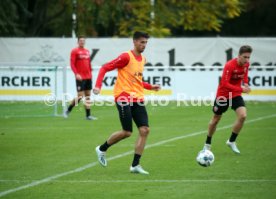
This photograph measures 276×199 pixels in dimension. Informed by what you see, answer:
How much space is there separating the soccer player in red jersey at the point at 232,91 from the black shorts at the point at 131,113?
238 centimetres

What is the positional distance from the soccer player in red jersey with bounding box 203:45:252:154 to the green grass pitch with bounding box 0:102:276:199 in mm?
475

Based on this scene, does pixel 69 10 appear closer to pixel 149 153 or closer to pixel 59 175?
pixel 149 153

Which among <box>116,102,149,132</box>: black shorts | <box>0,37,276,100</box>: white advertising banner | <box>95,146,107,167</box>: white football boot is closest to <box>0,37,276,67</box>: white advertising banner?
<box>0,37,276,100</box>: white advertising banner

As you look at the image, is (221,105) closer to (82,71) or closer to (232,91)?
(232,91)

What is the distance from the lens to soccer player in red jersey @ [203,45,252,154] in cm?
1374

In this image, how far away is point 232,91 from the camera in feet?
45.6

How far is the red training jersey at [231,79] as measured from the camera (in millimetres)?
13766

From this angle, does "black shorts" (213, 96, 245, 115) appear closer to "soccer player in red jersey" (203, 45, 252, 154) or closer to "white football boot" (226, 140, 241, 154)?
"soccer player in red jersey" (203, 45, 252, 154)

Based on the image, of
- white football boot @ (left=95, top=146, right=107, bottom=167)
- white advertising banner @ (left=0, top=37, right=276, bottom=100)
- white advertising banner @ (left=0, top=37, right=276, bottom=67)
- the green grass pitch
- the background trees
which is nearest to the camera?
the green grass pitch

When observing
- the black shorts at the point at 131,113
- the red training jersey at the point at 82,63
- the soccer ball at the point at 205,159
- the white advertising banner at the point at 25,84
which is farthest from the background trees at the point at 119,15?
the soccer ball at the point at 205,159

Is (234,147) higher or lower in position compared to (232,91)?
lower

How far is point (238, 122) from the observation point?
14.1 meters

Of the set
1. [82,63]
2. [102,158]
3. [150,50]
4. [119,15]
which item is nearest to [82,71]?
[82,63]

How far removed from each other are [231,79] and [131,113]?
9.58 feet
